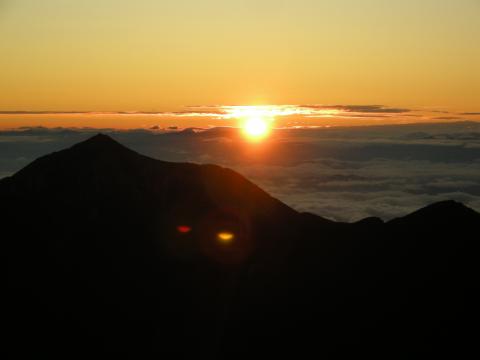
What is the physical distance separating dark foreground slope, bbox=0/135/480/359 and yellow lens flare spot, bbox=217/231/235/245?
408mm

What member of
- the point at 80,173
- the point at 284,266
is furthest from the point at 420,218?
the point at 80,173

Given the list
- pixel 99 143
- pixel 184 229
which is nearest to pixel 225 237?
pixel 184 229

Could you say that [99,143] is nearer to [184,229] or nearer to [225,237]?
[184,229]

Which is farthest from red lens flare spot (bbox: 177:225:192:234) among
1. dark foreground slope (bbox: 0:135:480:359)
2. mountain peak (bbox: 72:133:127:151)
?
mountain peak (bbox: 72:133:127:151)

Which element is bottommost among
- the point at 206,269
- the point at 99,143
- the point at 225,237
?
the point at 206,269

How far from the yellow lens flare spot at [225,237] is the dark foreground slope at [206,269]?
408 mm

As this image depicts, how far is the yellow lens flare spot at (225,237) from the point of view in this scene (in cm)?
13575

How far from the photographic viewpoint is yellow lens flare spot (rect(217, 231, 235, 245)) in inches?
5344

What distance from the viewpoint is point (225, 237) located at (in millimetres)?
136375

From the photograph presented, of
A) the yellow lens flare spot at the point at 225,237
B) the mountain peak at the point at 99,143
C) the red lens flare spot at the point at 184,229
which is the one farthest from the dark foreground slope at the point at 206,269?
the red lens flare spot at the point at 184,229

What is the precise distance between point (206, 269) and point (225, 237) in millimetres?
6547

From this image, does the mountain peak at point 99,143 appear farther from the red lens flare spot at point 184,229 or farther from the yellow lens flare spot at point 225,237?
the yellow lens flare spot at point 225,237

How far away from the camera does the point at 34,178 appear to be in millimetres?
133750

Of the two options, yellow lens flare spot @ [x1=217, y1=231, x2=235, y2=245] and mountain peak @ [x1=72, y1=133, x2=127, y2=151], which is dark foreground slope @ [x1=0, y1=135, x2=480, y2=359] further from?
yellow lens flare spot @ [x1=217, y1=231, x2=235, y2=245]
